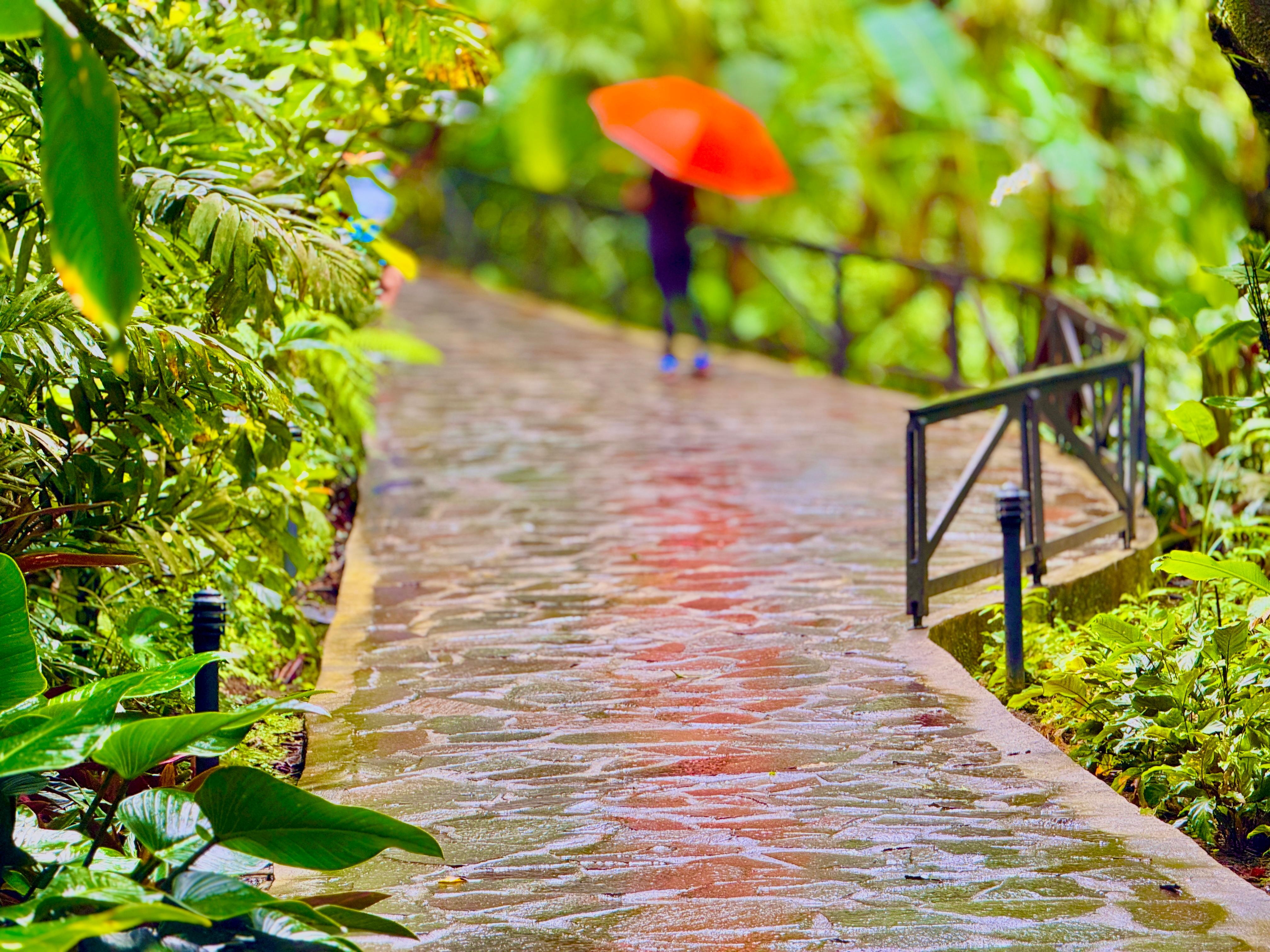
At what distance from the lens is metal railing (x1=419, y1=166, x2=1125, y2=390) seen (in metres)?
11.4

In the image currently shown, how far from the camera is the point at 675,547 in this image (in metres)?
8.95

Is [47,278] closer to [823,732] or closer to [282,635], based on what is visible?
[282,635]

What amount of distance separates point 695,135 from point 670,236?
50.4 inches

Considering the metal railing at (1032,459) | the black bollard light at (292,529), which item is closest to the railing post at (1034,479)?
the metal railing at (1032,459)

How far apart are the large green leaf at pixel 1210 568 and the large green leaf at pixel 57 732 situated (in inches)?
136

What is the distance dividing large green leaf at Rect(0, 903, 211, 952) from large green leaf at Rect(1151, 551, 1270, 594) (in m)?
3.57

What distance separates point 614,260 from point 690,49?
7.90ft

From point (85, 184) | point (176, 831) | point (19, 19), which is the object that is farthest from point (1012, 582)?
point (19, 19)

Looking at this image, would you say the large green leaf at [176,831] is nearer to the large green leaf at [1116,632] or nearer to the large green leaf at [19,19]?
the large green leaf at [19,19]

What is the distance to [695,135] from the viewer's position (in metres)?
13.2

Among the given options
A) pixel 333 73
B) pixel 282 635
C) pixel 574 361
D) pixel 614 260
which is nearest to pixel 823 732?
pixel 282 635

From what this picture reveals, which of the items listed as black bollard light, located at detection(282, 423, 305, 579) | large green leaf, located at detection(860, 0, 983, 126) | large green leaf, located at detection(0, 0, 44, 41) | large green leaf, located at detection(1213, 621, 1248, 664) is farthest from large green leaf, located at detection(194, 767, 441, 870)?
large green leaf, located at detection(860, 0, 983, 126)

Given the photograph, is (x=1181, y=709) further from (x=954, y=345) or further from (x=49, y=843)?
(x=954, y=345)

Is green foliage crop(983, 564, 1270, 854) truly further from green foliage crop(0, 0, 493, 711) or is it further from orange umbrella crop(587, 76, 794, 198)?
orange umbrella crop(587, 76, 794, 198)
